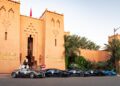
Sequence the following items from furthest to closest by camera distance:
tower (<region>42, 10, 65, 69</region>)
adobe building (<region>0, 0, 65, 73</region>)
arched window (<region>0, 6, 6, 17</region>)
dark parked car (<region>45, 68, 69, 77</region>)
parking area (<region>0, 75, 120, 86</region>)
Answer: tower (<region>42, 10, 65, 69</region>)
adobe building (<region>0, 0, 65, 73</region>)
arched window (<region>0, 6, 6, 17</region>)
dark parked car (<region>45, 68, 69, 77</region>)
parking area (<region>0, 75, 120, 86</region>)

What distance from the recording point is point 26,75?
121 ft

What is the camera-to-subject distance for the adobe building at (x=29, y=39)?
47.3 metres

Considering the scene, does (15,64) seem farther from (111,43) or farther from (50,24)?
(111,43)

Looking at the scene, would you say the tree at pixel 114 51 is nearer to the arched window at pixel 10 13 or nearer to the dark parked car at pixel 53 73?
the dark parked car at pixel 53 73

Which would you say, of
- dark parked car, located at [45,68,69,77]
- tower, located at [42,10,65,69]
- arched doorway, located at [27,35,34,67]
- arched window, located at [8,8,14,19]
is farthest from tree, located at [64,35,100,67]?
dark parked car, located at [45,68,69,77]

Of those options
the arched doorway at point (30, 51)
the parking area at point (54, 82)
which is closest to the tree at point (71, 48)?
the arched doorway at point (30, 51)

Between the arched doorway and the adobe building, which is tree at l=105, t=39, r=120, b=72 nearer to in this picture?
the adobe building

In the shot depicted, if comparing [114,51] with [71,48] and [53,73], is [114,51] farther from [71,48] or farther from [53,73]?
[53,73]

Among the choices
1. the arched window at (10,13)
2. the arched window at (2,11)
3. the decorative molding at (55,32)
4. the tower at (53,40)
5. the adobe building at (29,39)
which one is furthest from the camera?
the decorative molding at (55,32)

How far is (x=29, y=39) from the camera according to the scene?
2084 inches

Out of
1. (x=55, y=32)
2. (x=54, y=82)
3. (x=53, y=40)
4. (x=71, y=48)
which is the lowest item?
(x=54, y=82)

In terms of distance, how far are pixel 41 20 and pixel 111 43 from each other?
1684 centimetres

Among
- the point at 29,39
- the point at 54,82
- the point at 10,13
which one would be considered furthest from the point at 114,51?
the point at 54,82

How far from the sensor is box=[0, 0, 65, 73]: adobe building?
155 ft
